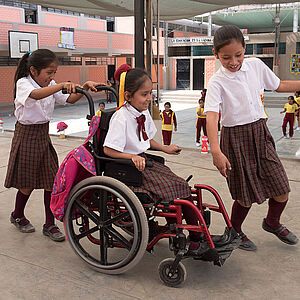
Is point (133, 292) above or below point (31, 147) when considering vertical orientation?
below

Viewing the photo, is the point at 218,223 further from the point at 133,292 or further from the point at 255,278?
the point at 133,292

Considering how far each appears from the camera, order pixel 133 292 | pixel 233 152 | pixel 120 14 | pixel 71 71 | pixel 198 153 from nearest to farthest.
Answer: pixel 133 292
pixel 233 152
pixel 198 153
pixel 120 14
pixel 71 71

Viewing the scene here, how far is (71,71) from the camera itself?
60.6 feet

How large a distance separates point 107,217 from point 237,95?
0.90 m

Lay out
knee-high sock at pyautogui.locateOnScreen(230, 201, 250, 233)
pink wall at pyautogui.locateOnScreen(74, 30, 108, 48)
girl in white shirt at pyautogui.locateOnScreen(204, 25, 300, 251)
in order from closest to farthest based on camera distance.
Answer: girl in white shirt at pyautogui.locateOnScreen(204, 25, 300, 251)
knee-high sock at pyautogui.locateOnScreen(230, 201, 250, 233)
pink wall at pyautogui.locateOnScreen(74, 30, 108, 48)

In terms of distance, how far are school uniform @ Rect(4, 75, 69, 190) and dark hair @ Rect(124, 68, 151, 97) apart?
0.65 metres

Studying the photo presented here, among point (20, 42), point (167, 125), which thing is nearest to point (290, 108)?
point (167, 125)

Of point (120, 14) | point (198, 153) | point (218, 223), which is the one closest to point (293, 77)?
point (120, 14)

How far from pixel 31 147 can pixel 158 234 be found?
3.22ft

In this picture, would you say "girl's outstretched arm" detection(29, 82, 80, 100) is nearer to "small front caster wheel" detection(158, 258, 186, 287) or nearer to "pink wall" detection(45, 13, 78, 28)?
"small front caster wheel" detection(158, 258, 186, 287)

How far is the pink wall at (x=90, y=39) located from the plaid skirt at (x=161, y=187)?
14.5 meters

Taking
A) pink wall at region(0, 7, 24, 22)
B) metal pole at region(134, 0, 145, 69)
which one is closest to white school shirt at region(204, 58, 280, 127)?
metal pole at region(134, 0, 145, 69)

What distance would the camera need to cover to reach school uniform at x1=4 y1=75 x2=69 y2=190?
7.98 ft

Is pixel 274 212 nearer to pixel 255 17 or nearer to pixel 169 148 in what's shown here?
pixel 169 148
